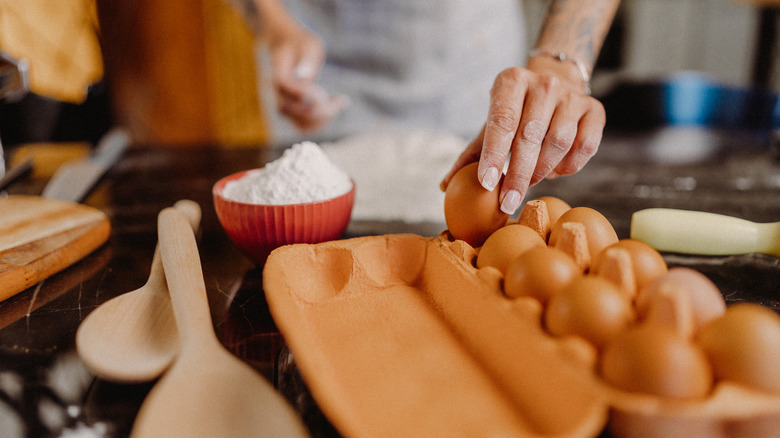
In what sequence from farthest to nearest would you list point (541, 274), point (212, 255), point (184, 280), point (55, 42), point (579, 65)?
1. point (55, 42)
2. point (579, 65)
3. point (212, 255)
4. point (184, 280)
5. point (541, 274)

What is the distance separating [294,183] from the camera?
26.7 inches

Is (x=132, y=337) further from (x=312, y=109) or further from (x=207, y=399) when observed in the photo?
(x=312, y=109)

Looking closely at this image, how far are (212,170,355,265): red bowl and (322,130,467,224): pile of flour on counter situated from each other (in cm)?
29

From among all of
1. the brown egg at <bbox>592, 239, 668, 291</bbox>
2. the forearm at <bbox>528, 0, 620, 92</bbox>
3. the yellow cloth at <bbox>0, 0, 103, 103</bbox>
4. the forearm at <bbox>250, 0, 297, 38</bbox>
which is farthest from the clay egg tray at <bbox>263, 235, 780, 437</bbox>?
the yellow cloth at <bbox>0, 0, 103, 103</bbox>

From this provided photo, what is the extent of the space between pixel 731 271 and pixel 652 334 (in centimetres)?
49

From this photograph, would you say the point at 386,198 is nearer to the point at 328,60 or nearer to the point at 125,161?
the point at 125,161

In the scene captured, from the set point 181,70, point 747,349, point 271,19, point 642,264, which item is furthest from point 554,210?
point 181,70

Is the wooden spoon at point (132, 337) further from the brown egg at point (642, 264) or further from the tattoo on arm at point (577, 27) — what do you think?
the tattoo on arm at point (577, 27)

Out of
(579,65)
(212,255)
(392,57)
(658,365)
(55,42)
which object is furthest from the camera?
(55,42)

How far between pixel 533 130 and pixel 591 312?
36cm

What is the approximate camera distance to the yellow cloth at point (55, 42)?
97.5 inches

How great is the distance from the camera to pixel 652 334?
0.34 meters

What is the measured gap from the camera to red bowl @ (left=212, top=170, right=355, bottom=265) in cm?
64

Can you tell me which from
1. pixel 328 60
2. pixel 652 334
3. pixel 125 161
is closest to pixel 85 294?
pixel 652 334
